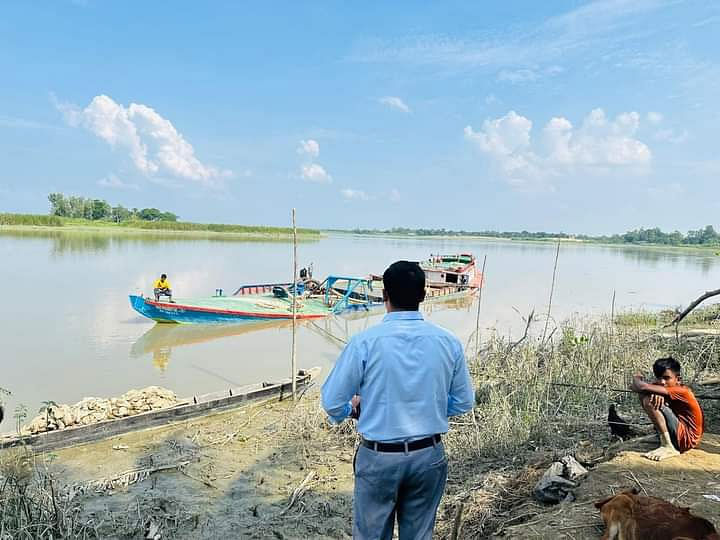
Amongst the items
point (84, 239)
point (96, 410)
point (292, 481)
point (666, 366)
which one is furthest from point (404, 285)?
point (84, 239)

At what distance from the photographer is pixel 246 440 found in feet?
19.0

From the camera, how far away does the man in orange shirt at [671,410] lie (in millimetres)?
3559

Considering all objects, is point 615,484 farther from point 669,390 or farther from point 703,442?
point 703,442

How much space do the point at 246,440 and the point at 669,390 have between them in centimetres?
432

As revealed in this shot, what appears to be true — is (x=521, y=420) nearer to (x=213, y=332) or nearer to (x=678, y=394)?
(x=678, y=394)

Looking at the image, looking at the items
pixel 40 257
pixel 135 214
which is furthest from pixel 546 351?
pixel 135 214

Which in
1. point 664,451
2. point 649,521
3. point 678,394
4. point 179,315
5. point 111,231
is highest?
point 678,394

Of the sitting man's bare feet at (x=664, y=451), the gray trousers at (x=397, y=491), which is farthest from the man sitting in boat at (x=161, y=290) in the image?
the gray trousers at (x=397, y=491)

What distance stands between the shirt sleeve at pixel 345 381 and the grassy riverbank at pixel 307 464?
1.64m

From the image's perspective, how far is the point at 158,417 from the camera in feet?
19.6

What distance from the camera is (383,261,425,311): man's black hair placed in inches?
77.7

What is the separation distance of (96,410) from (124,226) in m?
66.5

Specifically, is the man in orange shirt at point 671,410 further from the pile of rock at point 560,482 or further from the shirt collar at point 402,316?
the shirt collar at point 402,316

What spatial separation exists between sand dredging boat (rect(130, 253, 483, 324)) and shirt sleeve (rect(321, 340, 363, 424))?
9156 mm
